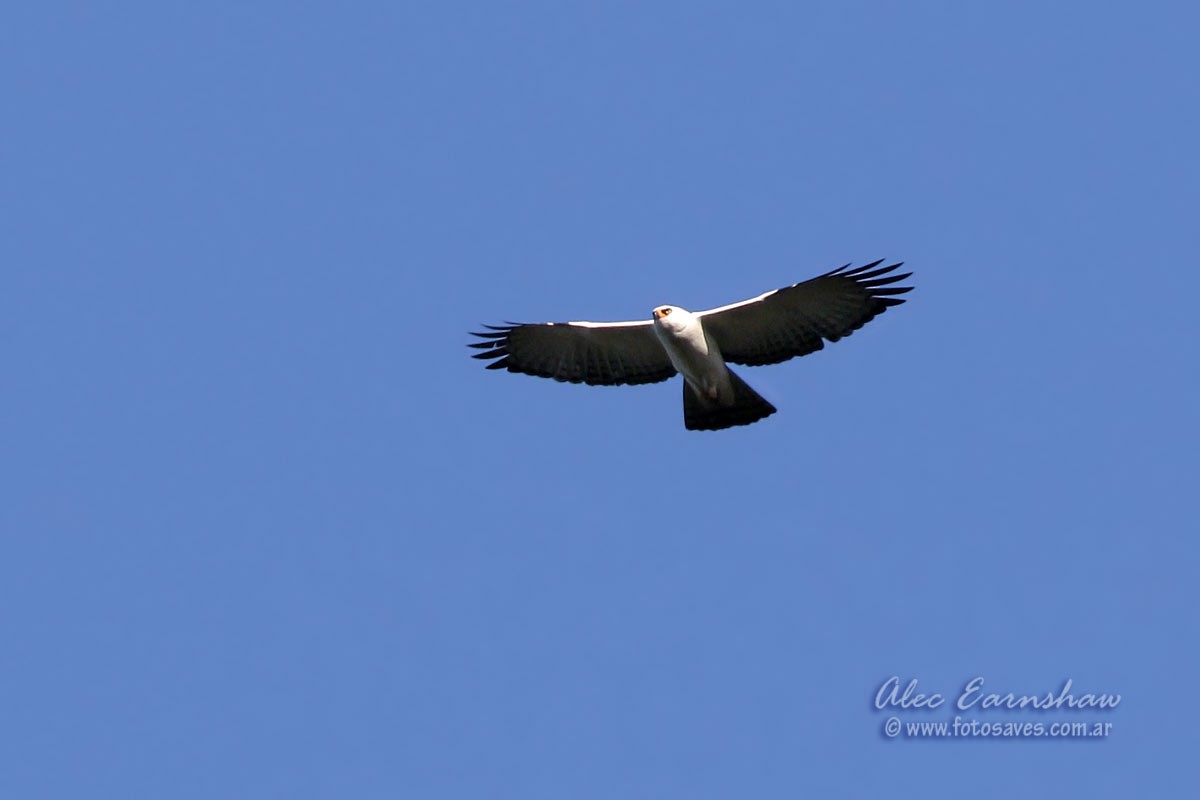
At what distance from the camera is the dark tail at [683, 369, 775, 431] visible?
1853cm

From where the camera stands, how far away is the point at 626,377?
1909cm

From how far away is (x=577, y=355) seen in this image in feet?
62.6

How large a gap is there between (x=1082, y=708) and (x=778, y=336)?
17.7ft

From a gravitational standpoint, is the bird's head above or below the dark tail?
above

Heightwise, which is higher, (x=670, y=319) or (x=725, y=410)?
(x=670, y=319)

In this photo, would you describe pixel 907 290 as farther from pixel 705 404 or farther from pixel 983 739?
pixel 983 739

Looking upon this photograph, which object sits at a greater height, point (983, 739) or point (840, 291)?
point (840, 291)

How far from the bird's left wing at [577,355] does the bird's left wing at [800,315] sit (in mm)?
934

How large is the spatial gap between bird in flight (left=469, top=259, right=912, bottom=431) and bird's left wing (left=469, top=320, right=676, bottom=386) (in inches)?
A: 0.5

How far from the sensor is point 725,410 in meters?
18.6

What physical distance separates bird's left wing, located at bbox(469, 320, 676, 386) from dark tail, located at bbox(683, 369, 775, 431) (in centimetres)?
62

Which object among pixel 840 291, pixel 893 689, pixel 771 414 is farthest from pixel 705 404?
pixel 893 689

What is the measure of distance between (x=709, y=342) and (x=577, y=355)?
1.72 metres

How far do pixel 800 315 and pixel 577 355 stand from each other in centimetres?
273
